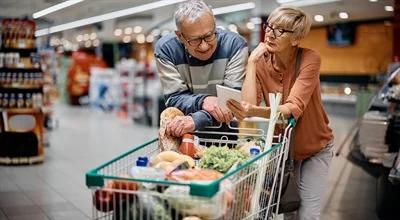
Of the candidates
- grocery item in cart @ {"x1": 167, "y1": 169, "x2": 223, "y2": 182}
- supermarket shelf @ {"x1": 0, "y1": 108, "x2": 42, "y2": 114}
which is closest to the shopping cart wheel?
grocery item in cart @ {"x1": 167, "y1": 169, "x2": 223, "y2": 182}

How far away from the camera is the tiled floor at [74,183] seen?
16.6 feet

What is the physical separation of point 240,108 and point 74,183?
425 cm

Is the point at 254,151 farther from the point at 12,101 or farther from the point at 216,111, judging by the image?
the point at 12,101

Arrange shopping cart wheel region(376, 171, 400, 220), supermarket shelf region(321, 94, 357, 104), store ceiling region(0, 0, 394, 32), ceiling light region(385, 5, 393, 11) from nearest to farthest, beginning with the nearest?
shopping cart wheel region(376, 171, 400, 220) < store ceiling region(0, 0, 394, 32) < ceiling light region(385, 5, 393, 11) < supermarket shelf region(321, 94, 357, 104)

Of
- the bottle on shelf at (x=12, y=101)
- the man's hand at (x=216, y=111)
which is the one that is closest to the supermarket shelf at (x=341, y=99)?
the bottle on shelf at (x=12, y=101)

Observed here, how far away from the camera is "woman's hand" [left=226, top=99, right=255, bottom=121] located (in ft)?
8.29

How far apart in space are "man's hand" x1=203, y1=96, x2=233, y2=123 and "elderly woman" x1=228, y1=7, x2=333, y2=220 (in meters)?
0.07

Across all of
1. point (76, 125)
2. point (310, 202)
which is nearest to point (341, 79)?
point (76, 125)

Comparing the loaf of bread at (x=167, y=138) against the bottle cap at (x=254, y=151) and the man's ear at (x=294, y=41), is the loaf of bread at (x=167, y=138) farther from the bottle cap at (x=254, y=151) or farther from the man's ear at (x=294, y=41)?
the man's ear at (x=294, y=41)

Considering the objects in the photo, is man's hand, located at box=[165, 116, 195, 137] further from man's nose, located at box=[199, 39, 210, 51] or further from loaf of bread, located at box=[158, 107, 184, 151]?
man's nose, located at box=[199, 39, 210, 51]

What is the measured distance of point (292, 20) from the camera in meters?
2.68

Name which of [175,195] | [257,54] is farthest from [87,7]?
[175,195]

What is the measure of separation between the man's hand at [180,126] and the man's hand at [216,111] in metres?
0.11

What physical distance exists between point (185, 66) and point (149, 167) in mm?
747
